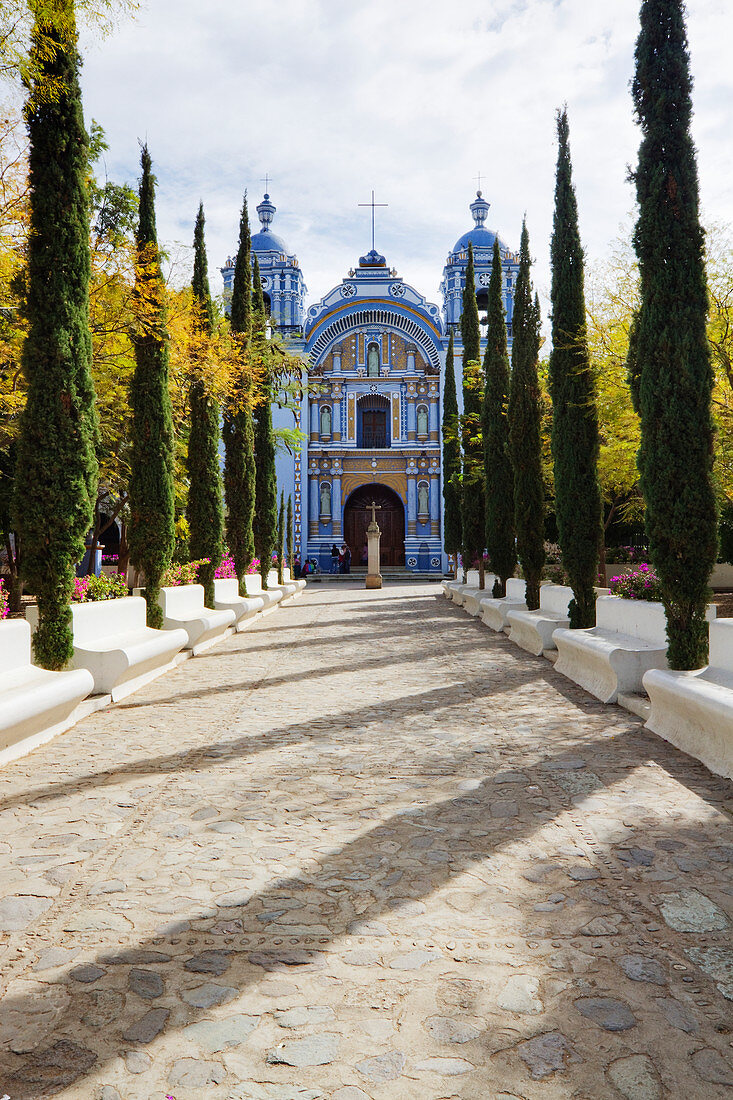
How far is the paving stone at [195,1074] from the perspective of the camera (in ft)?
6.56

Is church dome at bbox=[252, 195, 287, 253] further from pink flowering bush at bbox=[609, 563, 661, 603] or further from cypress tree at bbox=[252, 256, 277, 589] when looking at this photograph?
pink flowering bush at bbox=[609, 563, 661, 603]

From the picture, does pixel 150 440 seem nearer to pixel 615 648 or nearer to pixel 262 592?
pixel 615 648

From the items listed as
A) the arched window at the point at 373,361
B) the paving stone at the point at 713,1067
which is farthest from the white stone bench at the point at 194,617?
the arched window at the point at 373,361

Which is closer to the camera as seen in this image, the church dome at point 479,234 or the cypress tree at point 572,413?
the cypress tree at point 572,413

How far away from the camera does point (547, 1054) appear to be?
6.96 ft

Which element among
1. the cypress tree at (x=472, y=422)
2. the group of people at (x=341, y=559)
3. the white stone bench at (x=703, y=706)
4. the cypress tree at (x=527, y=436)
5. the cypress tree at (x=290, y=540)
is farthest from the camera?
the group of people at (x=341, y=559)

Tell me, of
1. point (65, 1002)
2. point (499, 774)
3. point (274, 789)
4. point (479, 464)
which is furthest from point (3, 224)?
point (479, 464)

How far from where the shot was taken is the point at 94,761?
5.23 m

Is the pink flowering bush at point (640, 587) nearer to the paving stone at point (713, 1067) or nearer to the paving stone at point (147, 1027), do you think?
the paving stone at point (713, 1067)

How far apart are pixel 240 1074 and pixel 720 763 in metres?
3.64

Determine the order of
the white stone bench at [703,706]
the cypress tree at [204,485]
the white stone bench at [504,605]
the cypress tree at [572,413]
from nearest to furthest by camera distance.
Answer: the white stone bench at [703,706]
the cypress tree at [572,413]
the white stone bench at [504,605]
the cypress tree at [204,485]

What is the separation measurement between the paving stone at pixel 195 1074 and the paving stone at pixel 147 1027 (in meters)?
0.15

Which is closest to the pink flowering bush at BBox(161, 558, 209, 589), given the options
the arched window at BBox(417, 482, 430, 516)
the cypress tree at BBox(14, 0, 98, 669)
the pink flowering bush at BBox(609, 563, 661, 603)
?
the cypress tree at BBox(14, 0, 98, 669)

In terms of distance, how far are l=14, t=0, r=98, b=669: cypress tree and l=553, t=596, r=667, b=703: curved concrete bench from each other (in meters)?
4.90
